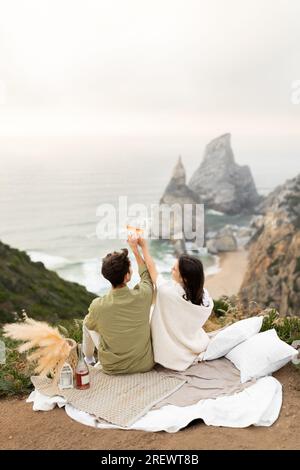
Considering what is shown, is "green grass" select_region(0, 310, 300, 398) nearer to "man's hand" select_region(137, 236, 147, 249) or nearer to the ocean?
"man's hand" select_region(137, 236, 147, 249)

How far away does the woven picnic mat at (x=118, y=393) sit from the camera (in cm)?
360

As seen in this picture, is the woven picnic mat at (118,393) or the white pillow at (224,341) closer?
the woven picnic mat at (118,393)

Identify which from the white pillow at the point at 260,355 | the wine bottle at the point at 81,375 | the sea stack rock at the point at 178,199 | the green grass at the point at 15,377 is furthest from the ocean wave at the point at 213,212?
the wine bottle at the point at 81,375

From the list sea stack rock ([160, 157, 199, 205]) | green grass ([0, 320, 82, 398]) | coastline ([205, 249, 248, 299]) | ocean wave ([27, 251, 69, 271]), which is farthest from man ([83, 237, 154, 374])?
sea stack rock ([160, 157, 199, 205])

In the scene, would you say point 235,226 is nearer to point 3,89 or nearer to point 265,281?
point 265,281

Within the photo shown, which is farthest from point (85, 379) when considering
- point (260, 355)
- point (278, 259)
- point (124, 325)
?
point (278, 259)

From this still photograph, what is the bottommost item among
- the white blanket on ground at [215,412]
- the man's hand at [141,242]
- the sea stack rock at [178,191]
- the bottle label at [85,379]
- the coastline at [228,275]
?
the coastline at [228,275]

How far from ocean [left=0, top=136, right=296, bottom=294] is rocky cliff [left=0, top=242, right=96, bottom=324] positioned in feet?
59.1

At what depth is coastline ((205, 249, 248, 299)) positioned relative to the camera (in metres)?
44.3

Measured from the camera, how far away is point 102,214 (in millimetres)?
54531

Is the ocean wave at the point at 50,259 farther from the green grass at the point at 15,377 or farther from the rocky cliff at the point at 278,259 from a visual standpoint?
the green grass at the point at 15,377

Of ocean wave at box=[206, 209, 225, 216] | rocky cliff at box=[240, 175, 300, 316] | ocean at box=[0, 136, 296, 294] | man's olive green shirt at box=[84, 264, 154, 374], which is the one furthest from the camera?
ocean wave at box=[206, 209, 225, 216]

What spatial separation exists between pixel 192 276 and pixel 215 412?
934 millimetres

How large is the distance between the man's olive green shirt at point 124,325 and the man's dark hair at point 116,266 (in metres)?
0.11
